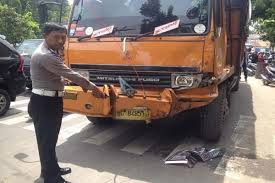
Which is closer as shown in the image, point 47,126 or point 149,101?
point 47,126

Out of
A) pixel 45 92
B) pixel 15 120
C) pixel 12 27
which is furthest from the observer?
pixel 12 27

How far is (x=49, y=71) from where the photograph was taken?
4.14 metres

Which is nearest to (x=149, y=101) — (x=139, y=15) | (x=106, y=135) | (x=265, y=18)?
(x=139, y=15)

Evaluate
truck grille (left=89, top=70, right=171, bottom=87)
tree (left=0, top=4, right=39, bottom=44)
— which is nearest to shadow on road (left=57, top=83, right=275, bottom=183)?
truck grille (left=89, top=70, right=171, bottom=87)

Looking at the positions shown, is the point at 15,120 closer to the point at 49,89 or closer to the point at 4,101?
the point at 4,101

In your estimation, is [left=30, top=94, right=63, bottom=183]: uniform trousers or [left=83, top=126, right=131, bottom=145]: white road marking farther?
[left=83, top=126, right=131, bottom=145]: white road marking

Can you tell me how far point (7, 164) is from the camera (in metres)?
5.13

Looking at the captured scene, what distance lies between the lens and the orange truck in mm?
5355

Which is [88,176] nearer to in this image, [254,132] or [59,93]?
[59,93]

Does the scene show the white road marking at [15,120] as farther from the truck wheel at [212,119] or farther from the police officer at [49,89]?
the truck wheel at [212,119]

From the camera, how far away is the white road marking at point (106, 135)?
6.29 meters

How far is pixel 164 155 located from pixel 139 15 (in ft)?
7.00

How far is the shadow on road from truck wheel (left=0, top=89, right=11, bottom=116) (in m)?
2.31

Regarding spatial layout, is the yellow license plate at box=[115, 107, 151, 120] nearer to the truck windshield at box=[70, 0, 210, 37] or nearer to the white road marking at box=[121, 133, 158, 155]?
the white road marking at box=[121, 133, 158, 155]
